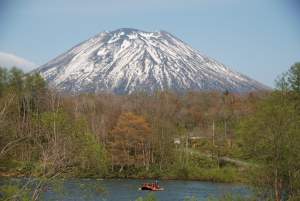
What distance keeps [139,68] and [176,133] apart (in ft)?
446

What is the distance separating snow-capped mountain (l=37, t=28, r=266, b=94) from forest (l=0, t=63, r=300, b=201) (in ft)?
329

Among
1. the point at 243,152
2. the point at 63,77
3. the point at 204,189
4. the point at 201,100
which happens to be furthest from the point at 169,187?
the point at 63,77

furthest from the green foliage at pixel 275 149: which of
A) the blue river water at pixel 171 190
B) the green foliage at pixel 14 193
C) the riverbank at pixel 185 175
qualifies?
the riverbank at pixel 185 175

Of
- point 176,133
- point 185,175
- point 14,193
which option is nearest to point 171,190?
point 185,175

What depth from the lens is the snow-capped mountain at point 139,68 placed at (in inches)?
6388

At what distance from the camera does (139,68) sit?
17838 cm

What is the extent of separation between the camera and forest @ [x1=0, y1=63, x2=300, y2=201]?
558 inches

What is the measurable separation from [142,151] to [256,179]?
2959 centimetres

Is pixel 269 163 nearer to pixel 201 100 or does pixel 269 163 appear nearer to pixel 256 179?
pixel 256 179

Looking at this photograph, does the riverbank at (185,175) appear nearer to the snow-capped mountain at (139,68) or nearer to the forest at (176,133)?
the forest at (176,133)

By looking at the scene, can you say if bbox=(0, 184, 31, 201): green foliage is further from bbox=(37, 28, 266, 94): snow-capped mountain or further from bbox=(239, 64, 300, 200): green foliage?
bbox=(37, 28, 266, 94): snow-capped mountain

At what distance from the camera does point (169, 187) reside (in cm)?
3369

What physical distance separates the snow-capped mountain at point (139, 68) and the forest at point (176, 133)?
100172mm

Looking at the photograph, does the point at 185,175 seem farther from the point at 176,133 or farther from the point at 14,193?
the point at 14,193
